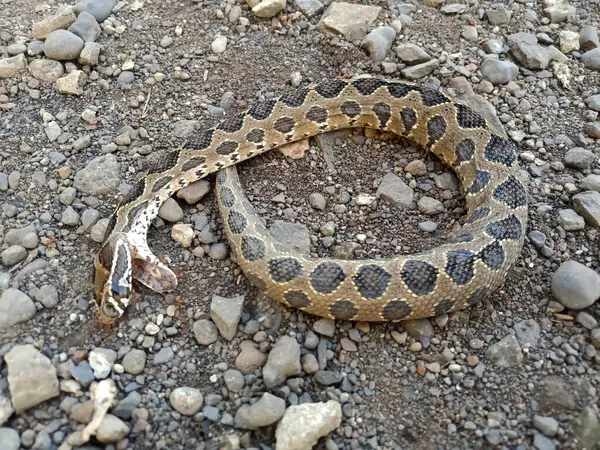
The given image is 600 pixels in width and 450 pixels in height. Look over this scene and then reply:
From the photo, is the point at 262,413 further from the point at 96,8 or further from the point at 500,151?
the point at 96,8

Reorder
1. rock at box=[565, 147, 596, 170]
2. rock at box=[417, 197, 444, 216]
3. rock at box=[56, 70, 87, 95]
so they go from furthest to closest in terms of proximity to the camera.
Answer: rock at box=[56, 70, 87, 95]
rock at box=[565, 147, 596, 170]
rock at box=[417, 197, 444, 216]

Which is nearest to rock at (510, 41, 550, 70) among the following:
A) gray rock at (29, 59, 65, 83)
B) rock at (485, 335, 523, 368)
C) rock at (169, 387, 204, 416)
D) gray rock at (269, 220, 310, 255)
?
gray rock at (269, 220, 310, 255)

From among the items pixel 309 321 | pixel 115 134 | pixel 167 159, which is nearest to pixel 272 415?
pixel 309 321

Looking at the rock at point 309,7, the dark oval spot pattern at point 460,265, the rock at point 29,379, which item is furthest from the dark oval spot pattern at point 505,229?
the rock at point 29,379

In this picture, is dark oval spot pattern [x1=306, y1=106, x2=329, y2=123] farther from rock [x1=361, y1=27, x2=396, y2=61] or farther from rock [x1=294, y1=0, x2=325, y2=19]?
rock [x1=294, y1=0, x2=325, y2=19]

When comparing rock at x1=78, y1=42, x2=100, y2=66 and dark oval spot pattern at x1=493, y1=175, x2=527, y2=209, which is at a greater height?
rock at x1=78, y1=42, x2=100, y2=66

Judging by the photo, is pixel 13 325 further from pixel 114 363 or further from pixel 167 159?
pixel 167 159

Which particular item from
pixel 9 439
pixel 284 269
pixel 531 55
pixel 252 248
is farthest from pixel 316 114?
pixel 9 439
